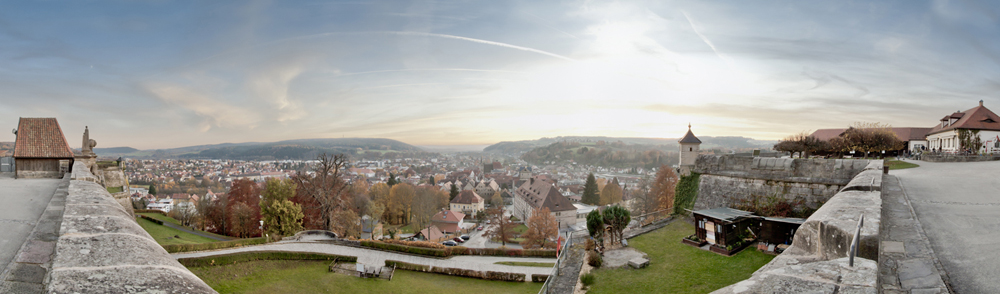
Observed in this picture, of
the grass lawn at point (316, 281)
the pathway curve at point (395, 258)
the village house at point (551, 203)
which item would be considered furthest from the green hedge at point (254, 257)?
the village house at point (551, 203)

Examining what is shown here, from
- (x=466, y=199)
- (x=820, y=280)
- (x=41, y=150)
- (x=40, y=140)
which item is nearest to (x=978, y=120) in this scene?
(x=820, y=280)

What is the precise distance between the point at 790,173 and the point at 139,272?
1410 centimetres

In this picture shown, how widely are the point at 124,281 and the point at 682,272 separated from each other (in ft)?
29.0

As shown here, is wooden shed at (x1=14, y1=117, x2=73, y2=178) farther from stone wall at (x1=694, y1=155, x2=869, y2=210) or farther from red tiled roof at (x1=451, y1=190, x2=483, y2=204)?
red tiled roof at (x1=451, y1=190, x2=483, y2=204)

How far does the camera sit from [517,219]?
55562 mm

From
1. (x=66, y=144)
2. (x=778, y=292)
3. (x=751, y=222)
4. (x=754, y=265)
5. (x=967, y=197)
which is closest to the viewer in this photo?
(x=778, y=292)

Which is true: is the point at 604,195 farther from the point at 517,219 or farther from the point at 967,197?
the point at 967,197

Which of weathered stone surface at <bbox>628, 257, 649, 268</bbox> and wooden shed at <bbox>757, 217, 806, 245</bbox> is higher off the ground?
wooden shed at <bbox>757, 217, 806, 245</bbox>

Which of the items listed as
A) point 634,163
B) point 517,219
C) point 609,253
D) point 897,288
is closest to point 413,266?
point 609,253

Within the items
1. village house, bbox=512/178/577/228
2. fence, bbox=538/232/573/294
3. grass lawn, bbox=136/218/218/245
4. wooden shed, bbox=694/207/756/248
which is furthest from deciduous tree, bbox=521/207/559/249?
grass lawn, bbox=136/218/218/245

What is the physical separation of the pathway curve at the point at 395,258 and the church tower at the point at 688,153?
21.9ft

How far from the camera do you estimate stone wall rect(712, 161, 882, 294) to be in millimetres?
1790

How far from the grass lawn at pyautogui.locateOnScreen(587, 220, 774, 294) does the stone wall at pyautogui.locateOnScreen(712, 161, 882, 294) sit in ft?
11.3

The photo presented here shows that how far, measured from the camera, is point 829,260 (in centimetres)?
244
